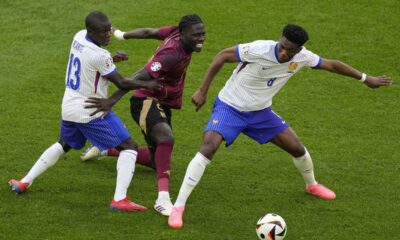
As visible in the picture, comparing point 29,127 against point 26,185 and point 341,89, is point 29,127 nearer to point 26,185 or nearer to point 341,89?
point 26,185

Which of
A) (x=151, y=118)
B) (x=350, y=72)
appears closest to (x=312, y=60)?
(x=350, y=72)

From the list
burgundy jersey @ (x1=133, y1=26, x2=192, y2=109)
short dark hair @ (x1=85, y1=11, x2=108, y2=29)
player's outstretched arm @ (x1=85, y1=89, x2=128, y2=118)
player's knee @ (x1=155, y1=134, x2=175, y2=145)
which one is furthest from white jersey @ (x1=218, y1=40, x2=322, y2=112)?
short dark hair @ (x1=85, y1=11, x2=108, y2=29)

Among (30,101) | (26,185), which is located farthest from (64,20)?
(26,185)

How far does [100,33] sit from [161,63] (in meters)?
0.88

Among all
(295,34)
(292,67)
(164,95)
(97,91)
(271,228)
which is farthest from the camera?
(164,95)

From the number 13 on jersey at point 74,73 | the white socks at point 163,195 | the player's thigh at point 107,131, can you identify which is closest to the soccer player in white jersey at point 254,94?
the white socks at point 163,195

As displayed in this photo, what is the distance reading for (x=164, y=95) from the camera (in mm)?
10969

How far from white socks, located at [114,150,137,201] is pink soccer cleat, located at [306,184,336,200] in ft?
7.55

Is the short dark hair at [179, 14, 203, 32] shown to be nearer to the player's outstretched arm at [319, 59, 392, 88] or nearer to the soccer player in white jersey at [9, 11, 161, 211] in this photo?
the soccer player in white jersey at [9, 11, 161, 211]

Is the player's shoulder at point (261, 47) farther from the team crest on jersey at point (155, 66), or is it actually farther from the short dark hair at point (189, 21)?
the team crest on jersey at point (155, 66)

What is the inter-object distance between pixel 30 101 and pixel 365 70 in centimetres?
564

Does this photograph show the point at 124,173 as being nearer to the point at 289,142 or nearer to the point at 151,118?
the point at 151,118

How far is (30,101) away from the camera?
44.6ft

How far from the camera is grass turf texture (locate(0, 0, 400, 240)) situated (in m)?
9.93
